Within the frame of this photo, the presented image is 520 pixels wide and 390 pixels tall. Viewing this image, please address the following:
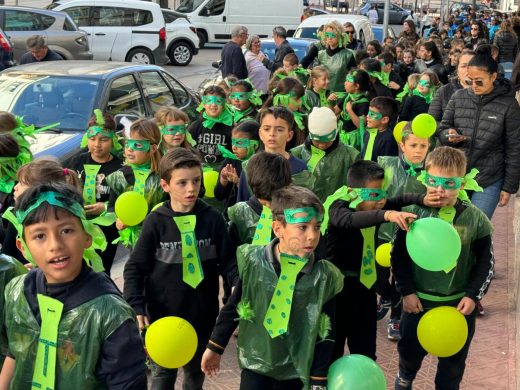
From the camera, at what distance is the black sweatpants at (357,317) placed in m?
4.38

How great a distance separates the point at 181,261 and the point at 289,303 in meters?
0.98

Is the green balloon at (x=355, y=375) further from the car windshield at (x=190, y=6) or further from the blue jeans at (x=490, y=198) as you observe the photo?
the car windshield at (x=190, y=6)

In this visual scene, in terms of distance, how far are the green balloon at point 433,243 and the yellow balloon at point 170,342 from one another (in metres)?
1.15

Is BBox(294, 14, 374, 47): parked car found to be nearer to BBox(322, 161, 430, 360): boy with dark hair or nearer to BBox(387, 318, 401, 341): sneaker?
BBox(387, 318, 401, 341): sneaker

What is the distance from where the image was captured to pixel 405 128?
582 cm

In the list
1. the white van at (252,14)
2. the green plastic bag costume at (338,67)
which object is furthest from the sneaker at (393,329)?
the white van at (252,14)

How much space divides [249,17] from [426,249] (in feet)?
76.8

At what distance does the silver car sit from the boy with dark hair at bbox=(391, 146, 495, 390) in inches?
551

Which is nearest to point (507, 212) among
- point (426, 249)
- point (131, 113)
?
point (131, 113)

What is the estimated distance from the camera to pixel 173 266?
4.16 metres

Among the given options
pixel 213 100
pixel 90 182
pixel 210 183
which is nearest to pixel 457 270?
pixel 210 183

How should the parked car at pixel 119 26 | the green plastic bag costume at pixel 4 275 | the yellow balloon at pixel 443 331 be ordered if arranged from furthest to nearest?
the parked car at pixel 119 26 < the yellow balloon at pixel 443 331 < the green plastic bag costume at pixel 4 275

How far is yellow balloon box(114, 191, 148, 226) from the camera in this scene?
4805mm

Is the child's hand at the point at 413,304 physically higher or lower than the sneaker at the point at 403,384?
higher
